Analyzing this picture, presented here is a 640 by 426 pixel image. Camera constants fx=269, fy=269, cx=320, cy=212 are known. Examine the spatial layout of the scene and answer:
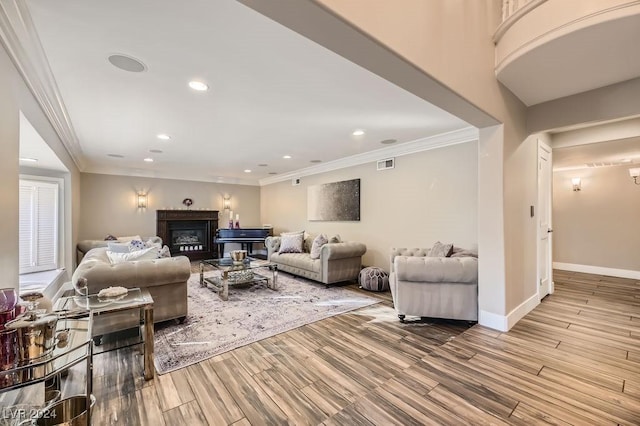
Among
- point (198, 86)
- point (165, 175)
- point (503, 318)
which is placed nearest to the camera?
point (198, 86)

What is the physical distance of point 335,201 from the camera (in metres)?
6.07

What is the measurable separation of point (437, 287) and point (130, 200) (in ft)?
24.1

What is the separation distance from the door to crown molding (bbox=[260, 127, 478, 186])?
91 centimetres

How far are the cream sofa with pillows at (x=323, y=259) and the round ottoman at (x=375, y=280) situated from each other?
420 mm

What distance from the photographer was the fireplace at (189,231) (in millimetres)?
7172

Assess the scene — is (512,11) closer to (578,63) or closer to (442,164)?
(578,63)

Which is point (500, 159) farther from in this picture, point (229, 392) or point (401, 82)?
point (229, 392)

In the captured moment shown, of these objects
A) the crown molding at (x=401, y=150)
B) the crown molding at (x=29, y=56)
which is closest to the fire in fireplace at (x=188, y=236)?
the crown molding at (x=401, y=150)

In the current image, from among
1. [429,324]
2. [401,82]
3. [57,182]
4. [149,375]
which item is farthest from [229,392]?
[57,182]

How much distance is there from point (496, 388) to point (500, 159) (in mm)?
2071

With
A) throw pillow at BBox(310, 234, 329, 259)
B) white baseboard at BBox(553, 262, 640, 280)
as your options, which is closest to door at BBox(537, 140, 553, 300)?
white baseboard at BBox(553, 262, 640, 280)

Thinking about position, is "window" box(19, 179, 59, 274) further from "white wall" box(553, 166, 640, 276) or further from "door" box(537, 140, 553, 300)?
"white wall" box(553, 166, 640, 276)

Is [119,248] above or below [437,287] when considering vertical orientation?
above

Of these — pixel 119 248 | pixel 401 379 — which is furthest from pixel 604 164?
pixel 119 248
